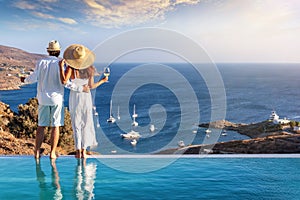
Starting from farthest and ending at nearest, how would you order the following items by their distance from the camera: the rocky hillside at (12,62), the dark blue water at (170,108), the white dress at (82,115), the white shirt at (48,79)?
the dark blue water at (170,108) < the rocky hillside at (12,62) < the white dress at (82,115) < the white shirt at (48,79)

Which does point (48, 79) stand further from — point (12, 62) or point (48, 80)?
point (12, 62)

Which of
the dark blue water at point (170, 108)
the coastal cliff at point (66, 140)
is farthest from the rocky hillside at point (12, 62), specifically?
the coastal cliff at point (66, 140)

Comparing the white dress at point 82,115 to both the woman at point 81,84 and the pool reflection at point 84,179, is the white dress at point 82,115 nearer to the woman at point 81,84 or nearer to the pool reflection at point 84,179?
the woman at point 81,84

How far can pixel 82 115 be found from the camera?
2736 millimetres

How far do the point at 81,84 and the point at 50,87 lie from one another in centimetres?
23

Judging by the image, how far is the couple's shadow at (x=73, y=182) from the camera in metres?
2.21

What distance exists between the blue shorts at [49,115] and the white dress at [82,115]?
11cm

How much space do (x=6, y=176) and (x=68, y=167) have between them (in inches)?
18.1

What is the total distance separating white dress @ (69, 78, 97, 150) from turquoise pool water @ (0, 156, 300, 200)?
0.77 ft

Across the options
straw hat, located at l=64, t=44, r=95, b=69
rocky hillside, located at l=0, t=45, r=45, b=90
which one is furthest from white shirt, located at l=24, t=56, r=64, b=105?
rocky hillside, located at l=0, t=45, r=45, b=90

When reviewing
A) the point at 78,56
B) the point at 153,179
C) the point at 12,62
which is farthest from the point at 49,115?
the point at 12,62

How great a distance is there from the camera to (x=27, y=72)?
2617mm

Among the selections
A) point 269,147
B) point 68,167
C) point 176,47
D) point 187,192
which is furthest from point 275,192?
point 269,147

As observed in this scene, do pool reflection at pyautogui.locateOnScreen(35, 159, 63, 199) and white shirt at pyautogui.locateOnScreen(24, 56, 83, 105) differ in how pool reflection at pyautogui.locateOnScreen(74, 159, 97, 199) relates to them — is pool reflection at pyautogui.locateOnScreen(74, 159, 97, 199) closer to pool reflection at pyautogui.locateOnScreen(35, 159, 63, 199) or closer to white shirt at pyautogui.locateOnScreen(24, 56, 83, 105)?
pool reflection at pyautogui.locateOnScreen(35, 159, 63, 199)
